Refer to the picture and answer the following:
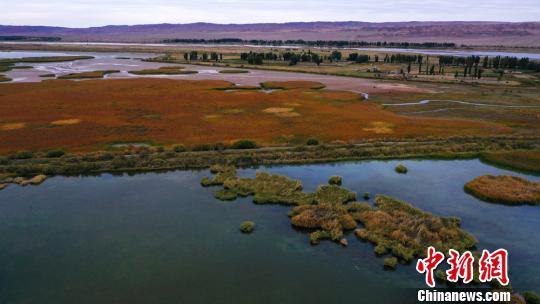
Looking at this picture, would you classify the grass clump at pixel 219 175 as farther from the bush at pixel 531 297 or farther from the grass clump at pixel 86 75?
the grass clump at pixel 86 75

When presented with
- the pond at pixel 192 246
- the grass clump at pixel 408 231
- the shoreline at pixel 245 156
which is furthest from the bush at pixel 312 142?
the grass clump at pixel 408 231

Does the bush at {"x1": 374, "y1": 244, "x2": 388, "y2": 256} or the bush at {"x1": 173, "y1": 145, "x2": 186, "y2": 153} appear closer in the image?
the bush at {"x1": 374, "y1": 244, "x2": 388, "y2": 256}

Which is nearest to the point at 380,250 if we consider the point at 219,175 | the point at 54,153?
the point at 219,175

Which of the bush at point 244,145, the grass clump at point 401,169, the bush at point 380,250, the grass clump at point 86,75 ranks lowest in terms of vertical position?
the bush at point 380,250

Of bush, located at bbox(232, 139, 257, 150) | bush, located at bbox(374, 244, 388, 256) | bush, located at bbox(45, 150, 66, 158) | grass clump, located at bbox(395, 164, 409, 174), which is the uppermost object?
bush, located at bbox(232, 139, 257, 150)

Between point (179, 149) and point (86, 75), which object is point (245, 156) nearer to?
point (179, 149)

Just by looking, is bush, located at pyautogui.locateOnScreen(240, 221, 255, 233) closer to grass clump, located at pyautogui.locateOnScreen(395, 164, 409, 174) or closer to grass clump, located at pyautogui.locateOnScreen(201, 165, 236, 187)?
grass clump, located at pyautogui.locateOnScreen(201, 165, 236, 187)

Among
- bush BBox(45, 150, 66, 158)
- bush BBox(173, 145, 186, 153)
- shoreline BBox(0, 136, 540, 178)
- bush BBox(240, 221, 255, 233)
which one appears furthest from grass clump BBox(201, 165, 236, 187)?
bush BBox(45, 150, 66, 158)

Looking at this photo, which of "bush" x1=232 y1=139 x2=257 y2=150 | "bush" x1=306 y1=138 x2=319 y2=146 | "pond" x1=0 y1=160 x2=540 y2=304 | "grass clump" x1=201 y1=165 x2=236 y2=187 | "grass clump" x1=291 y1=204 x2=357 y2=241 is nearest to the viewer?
"pond" x1=0 y1=160 x2=540 y2=304
